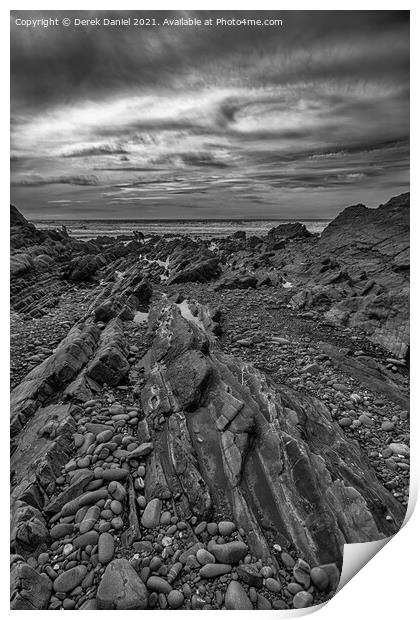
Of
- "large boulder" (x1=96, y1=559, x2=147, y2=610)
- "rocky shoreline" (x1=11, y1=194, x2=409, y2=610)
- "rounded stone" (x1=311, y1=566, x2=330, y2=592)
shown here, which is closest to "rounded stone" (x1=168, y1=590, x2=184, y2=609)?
"rocky shoreline" (x1=11, y1=194, x2=409, y2=610)

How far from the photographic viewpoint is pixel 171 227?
387cm

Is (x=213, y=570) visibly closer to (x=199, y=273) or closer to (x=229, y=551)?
(x=229, y=551)

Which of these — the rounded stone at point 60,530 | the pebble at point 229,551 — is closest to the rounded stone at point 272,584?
the pebble at point 229,551

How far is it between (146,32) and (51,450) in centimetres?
426

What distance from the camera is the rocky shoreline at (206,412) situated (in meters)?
2.64

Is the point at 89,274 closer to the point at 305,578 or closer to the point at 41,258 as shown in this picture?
the point at 41,258

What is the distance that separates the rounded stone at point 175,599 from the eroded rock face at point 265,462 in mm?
502

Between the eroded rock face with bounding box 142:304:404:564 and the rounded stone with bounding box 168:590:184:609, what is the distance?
1.65 feet

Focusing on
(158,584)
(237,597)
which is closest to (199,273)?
(158,584)

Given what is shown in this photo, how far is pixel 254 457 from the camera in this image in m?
3.03

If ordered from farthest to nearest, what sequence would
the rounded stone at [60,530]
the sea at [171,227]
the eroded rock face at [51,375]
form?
the sea at [171,227] < the eroded rock face at [51,375] < the rounded stone at [60,530]

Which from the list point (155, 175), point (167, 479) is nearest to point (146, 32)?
point (155, 175)

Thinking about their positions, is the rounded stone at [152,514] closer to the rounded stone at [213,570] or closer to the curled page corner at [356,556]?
the rounded stone at [213,570]

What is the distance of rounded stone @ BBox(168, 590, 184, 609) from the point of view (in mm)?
2594
